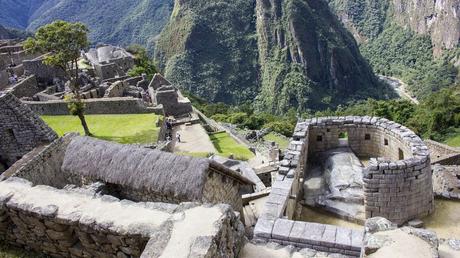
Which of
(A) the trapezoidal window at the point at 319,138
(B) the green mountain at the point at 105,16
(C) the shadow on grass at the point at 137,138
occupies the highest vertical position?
(B) the green mountain at the point at 105,16

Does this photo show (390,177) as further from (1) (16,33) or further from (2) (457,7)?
(2) (457,7)

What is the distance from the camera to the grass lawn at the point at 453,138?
36.2 metres

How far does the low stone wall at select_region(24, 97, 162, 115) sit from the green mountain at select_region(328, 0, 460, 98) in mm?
103139

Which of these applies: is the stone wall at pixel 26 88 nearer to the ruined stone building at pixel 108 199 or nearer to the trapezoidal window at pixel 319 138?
the ruined stone building at pixel 108 199

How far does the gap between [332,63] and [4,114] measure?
5446 inches

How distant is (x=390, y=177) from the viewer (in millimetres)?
8453

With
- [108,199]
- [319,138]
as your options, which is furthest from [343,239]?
[319,138]

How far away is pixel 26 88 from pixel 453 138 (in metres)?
37.9

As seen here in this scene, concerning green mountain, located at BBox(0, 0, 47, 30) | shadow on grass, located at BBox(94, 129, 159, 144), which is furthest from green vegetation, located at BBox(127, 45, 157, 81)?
green mountain, located at BBox(0, 0, 47, 30)

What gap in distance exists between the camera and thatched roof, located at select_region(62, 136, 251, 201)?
8.08m

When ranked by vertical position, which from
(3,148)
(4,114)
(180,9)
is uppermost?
(180,9)

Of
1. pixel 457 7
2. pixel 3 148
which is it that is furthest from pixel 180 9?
pixel 3 148

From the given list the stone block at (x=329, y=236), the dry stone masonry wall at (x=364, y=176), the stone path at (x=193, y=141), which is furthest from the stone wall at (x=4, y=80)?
the stone block at (x=329, y=236)

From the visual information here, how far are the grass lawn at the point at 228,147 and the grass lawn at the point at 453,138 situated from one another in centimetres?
2219
